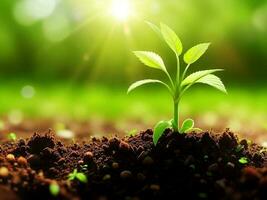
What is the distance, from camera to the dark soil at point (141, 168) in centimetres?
265

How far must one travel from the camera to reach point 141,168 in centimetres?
288

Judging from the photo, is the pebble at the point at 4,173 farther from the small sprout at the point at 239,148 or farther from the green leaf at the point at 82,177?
the small sprout at the point at 239,148

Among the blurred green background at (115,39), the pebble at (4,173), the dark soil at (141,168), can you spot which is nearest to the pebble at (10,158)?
the dark soil at (141,168)

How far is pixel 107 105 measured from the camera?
782cm

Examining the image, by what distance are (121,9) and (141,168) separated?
7862 mm

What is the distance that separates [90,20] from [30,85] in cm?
260

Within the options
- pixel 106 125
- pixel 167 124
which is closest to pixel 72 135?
pixel 106 125

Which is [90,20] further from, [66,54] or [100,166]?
[100,166]

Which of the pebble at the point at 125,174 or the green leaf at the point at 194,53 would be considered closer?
the pebble at the point at 125,174

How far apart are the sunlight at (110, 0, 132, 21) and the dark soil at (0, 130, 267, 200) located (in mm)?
7394

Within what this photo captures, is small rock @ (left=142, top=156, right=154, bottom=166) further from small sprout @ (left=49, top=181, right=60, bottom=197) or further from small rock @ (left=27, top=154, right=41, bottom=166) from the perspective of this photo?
small rock @ (left=27, top=154, right=41, bottom=166)

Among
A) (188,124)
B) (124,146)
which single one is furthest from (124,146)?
(188,124)

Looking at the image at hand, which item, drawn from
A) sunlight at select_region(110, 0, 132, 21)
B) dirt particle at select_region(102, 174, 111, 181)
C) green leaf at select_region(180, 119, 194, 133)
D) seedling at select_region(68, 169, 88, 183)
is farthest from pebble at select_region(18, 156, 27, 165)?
sunlight at select_region(110, 0, 132, 21)

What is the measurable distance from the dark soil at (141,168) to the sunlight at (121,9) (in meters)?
7.39
